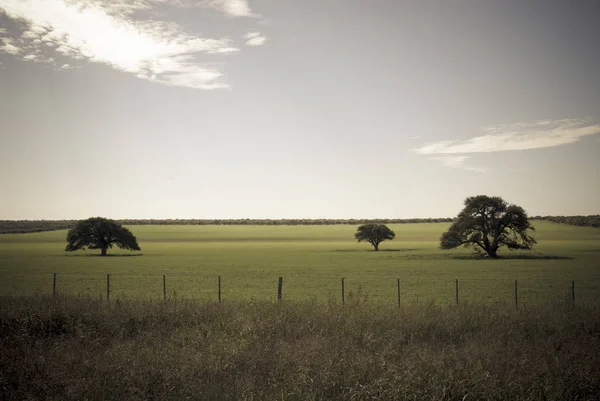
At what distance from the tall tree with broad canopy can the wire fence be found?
25.3 meters

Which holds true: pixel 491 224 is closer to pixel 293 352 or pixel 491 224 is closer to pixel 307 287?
pixel 307 287

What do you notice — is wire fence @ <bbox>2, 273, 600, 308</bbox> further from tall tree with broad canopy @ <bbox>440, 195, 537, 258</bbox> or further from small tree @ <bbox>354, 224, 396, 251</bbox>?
small tree @ <bbox>354, 224, 396, 251</bbox>

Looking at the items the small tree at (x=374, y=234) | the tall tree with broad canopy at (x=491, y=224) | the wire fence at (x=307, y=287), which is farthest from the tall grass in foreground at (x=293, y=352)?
the small tree at (x=374, y=234)

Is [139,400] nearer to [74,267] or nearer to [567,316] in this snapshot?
[567,316]

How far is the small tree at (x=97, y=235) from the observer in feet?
240

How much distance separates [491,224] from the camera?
61344 millimetres

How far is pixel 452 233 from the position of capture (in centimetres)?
6225

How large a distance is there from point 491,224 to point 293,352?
57212 mm

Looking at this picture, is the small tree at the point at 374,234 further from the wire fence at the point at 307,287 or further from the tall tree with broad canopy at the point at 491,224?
the wire fence at the point at 307,287

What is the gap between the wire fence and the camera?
27.3m

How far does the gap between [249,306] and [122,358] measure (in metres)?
5.96

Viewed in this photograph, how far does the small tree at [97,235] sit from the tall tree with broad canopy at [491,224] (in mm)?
53398

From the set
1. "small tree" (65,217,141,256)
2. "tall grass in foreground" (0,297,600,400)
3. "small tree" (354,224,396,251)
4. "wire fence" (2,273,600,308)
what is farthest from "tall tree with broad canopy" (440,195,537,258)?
"small tree" (65,217,141,256)

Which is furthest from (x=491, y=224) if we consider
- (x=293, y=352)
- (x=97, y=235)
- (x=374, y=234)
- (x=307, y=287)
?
(x=97, y=235)
